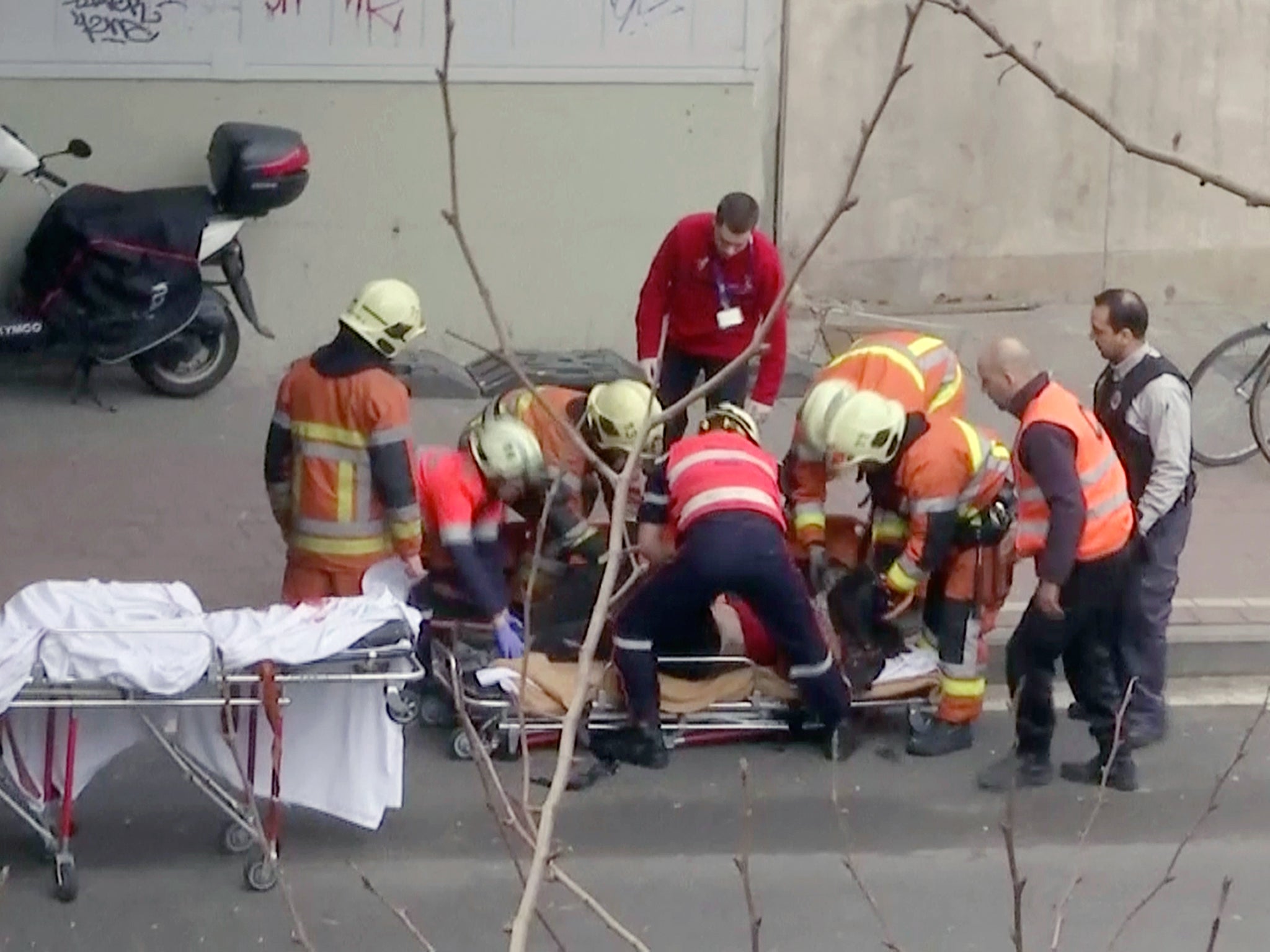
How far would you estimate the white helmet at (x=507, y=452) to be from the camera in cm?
689

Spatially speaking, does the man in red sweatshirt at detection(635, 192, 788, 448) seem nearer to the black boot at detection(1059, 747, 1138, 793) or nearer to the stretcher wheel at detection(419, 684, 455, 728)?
the stretcher wheel at detection(419, 684, 455, 728)

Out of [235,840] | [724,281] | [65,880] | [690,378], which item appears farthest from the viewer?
[690,378]

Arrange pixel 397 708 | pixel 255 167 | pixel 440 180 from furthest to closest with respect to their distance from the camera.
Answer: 1. pixel 440 180
2. pixel 255 167
3. pixel 397 708

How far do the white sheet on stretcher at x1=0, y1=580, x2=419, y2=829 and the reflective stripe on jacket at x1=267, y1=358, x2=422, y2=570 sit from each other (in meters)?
A: 0.76

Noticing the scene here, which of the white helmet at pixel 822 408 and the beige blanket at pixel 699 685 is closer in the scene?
the beige blanket at pixel 699 685

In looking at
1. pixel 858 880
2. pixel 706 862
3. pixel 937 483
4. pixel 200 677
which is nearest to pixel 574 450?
pixel 937 483

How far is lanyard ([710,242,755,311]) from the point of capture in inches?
332

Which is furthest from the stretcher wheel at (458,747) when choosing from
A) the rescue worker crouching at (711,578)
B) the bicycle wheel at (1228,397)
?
the bicycle wheel at (1228,397)

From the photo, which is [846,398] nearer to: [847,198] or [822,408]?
[822,408]

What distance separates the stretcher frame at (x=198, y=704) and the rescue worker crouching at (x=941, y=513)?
1733 mm

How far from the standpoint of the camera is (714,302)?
850 centimetres

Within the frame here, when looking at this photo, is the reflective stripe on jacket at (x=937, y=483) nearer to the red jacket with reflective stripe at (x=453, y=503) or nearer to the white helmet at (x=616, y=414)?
the white helmet at (x=616, y=414)

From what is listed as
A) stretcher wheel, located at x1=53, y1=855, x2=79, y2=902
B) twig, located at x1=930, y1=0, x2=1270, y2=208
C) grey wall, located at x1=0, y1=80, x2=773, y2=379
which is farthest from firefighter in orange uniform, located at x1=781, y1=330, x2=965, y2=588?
twig, located at x1=930, y1=0, x2=1270, y2=208

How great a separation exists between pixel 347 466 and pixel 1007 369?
6.63ft
